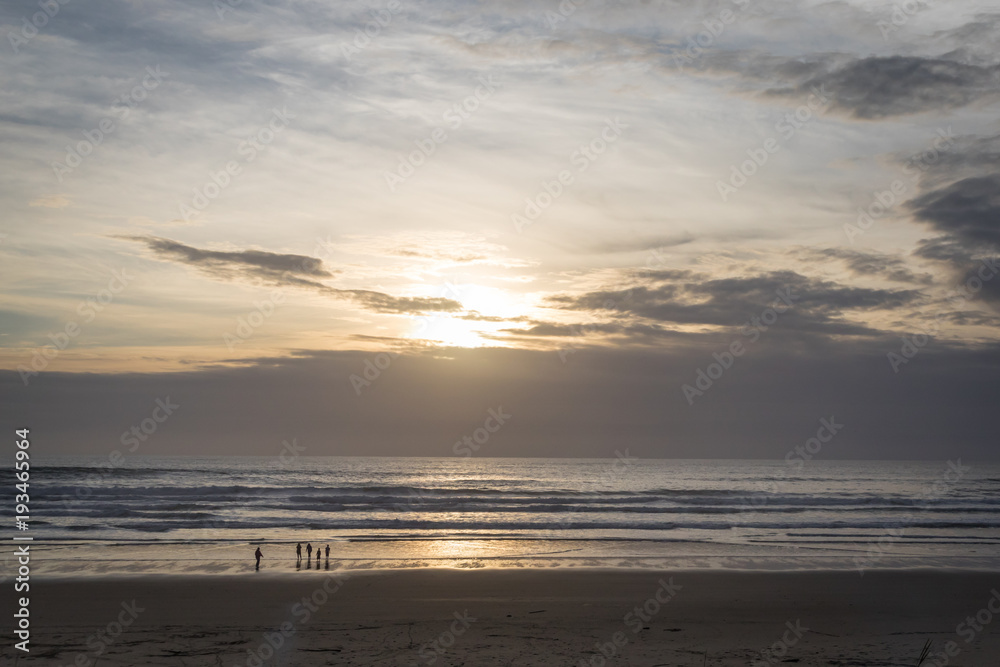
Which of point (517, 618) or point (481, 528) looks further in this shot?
point (481, 528)

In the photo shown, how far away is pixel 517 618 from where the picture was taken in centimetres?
1591

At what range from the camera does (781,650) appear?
13.2 meters

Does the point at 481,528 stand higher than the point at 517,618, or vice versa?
the point at 481,528

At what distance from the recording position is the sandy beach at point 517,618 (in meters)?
12.7

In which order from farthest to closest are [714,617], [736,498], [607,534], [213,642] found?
[736,498]
[607,534]
[714,617]
[213,642]

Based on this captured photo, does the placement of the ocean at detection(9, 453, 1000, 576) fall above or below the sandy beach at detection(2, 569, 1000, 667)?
above

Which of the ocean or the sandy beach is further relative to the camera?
the ocean

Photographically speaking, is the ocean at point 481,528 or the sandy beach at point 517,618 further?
the ocean at point 481,528

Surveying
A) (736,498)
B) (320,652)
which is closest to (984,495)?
Answer: (736,498)

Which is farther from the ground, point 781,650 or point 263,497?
point 263,497

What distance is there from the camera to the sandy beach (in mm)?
12672

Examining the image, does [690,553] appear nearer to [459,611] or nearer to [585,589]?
[585,589]

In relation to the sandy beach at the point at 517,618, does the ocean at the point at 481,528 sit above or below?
above

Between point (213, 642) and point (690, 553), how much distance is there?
19.7 m
